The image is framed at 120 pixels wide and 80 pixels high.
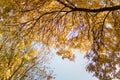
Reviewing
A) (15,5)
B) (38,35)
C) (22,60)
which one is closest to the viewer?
(15,5)

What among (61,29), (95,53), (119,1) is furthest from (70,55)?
(119,1)

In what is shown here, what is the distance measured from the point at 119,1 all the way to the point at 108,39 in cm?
175

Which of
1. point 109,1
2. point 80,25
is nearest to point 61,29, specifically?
point 80,25

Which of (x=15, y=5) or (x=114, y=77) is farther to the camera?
(x=114, y=77)

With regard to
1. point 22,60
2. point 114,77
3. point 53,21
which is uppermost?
point 22,60

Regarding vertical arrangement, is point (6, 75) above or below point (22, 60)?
below

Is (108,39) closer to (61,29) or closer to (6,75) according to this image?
(61,29)

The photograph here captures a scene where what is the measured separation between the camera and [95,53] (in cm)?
995

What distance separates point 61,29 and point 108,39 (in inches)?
75.8

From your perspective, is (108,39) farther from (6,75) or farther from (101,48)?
(6,75)

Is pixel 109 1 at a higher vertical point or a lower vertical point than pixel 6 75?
higher

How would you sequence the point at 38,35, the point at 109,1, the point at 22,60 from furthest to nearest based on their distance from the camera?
the point at 22,60 → the point at 38,35 → the point at 109,1

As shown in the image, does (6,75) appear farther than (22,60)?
No

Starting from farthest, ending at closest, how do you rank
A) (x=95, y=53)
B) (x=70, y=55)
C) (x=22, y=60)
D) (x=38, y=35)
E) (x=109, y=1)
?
(x=22, y=60), (x=70, y=55), (x=38, y=35), (x=95, y=53), (x=109, y=1)
